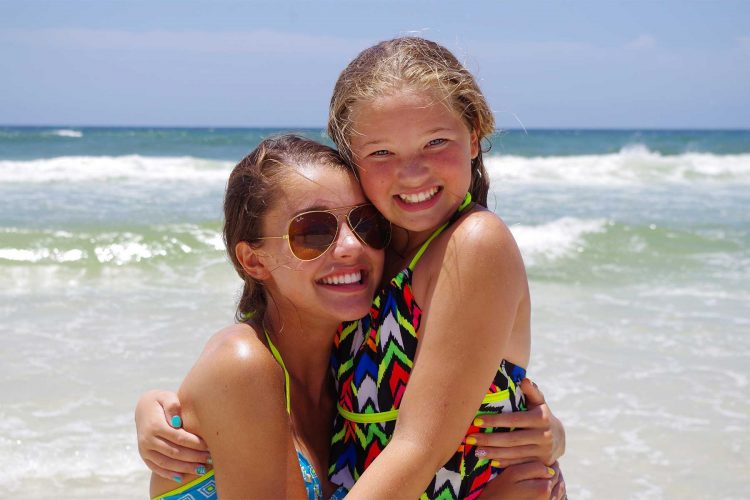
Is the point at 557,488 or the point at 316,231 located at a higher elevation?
the point at 316,231

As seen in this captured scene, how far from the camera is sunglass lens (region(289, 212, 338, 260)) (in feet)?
7.89

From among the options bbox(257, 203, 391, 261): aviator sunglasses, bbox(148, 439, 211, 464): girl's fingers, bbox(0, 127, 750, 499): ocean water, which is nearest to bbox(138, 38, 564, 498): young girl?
bbox(257, 203, 391, 261): aviator sunglasses

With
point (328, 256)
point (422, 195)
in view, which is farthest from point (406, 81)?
point (328, 256)

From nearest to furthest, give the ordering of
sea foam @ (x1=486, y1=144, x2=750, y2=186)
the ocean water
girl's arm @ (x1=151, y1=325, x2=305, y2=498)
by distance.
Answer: girl's arm @ (x1=151, y1=325, x2=305, y2=498) → the ocean water → sea foam @ (x1=486, y1=144, x2=750, y2=186)

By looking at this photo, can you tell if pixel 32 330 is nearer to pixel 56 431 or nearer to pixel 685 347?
pixel 56 431

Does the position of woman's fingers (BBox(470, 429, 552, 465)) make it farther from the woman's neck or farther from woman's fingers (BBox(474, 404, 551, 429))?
the woman's neck

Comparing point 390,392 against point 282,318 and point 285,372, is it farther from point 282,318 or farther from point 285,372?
point 282,318

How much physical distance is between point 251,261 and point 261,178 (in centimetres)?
27

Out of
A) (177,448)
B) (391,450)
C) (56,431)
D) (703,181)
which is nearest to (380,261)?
(391,450)

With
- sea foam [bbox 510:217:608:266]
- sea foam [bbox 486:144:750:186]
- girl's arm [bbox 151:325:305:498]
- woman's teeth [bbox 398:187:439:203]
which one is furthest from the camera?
sea foam [bbox 486:144:750:186]

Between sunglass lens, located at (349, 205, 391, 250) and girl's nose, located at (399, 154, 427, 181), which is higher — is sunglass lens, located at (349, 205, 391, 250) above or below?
below

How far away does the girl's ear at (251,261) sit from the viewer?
8.26 feet

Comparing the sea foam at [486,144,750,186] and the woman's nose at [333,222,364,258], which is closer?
the woman's nose at [333,222,364,258]

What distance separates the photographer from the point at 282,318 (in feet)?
8.38
